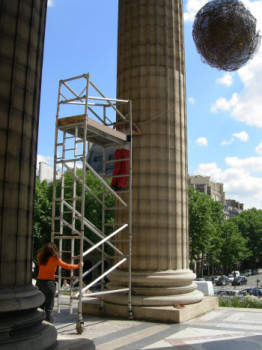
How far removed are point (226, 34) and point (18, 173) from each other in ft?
25.1

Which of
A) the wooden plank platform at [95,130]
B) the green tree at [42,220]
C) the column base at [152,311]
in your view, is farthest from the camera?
the green tree at [42,220]

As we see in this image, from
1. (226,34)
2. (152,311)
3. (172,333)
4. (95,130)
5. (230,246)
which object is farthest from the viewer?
(230,246)

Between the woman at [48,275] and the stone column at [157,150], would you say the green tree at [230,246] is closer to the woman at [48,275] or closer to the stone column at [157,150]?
the stone column at [157,150]

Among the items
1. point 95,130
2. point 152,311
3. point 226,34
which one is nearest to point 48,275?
point 152,311

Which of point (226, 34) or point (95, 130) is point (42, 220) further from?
point (226, 34)

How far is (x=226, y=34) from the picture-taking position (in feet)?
32.9

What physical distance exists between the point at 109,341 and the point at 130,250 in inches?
114

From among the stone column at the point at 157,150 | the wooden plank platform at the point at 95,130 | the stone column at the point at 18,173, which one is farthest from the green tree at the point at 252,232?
the stone column at the point at 18,173

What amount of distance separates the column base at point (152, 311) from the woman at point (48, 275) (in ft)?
9.99

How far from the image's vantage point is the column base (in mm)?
9502

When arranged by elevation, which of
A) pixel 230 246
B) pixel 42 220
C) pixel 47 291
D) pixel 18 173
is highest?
pixel 42 220

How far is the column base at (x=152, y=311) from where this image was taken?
31.2 ft

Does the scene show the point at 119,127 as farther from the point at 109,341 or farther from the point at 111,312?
the point at 109,341

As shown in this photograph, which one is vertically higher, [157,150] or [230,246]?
[157,150]
